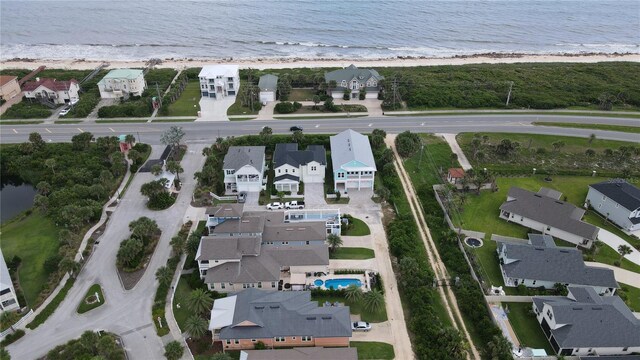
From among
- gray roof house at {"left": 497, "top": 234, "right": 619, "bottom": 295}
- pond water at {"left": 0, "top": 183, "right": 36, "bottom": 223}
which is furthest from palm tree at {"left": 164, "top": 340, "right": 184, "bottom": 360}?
pond water at {"left": 0, "top": 183, "right": 36, "bottom": 223}

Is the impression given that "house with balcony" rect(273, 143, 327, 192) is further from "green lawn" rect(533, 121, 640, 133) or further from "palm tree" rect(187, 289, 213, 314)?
"green lawn" rect(533, 121, 640, 133)

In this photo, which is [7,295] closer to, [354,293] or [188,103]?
[354,293]

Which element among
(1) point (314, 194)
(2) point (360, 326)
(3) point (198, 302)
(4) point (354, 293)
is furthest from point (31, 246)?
(2) point (360, 326)

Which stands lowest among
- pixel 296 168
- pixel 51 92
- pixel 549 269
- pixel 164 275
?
pixel 164 275

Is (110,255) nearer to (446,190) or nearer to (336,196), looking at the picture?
(336,196)

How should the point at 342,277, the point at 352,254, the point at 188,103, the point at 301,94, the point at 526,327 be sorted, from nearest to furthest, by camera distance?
the point at 526,327
the point at 342,277
the point at 352,254
the point at 188,103
the point at 301,94

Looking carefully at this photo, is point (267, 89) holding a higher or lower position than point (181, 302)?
higher

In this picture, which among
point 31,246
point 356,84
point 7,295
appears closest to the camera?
point 7,295

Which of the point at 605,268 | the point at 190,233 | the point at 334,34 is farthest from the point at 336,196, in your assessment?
the point at 334,34
